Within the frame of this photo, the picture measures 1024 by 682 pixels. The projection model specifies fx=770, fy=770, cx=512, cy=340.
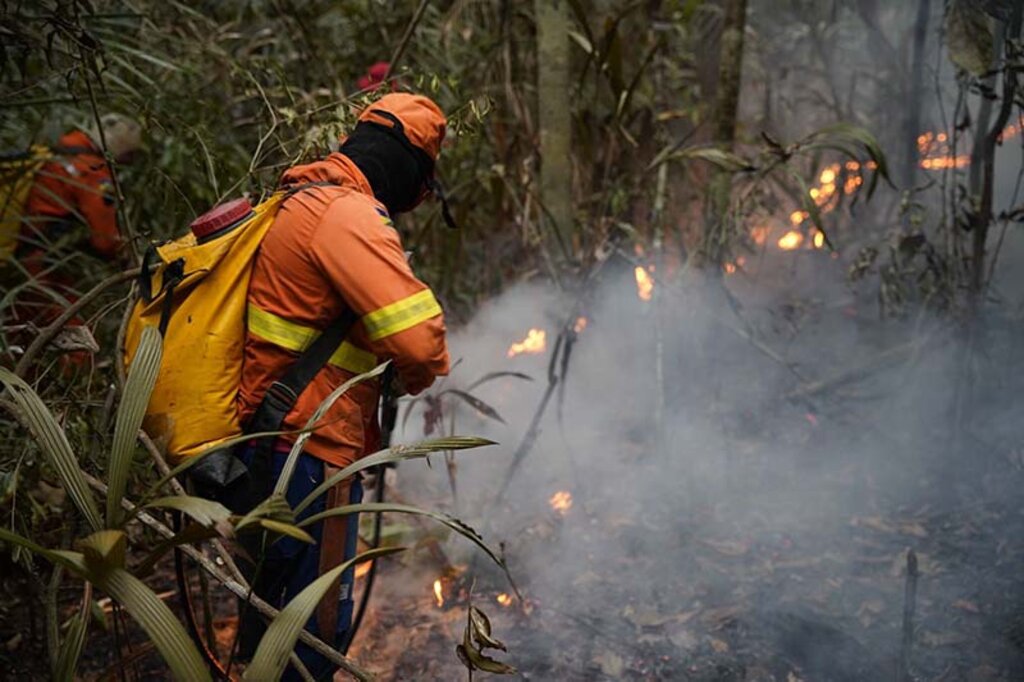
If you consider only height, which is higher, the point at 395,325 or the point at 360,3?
the point at 360,3

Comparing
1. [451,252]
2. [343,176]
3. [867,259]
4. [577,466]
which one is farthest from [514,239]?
[343,176]

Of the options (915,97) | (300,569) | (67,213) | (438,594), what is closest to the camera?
(300,569)

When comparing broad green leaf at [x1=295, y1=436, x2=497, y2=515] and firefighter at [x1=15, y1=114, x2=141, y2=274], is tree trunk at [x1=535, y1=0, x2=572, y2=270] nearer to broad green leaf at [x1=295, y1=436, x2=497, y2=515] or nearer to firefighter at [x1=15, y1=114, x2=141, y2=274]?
firefighter at [x1=15, y1=114, x2=141, y2=274]

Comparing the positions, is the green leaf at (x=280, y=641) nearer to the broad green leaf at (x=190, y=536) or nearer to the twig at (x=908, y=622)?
the broad green leaf at (x=190, y=536)

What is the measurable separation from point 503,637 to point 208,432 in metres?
1.75

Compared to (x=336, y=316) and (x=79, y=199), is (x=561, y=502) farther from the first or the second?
(x=79, y=199)

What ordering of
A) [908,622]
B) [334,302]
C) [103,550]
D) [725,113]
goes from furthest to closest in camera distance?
[725,113] → [908,622] → [334,302] → [103,550]

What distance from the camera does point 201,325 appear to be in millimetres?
2320

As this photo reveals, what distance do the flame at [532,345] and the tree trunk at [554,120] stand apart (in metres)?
0.48

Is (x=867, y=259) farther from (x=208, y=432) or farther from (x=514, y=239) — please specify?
(x=208, y=432)

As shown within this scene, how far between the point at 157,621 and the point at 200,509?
0.21 m

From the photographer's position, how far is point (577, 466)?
188 inches

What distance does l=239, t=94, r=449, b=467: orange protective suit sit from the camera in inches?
91.0

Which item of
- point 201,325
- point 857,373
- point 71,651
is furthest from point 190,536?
point 857,373
